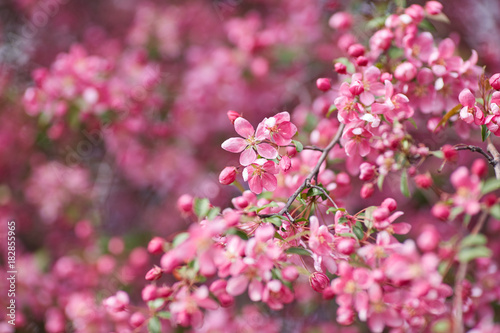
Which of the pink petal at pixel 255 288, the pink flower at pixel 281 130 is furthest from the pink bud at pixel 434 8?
the pink petal at pixel 255 288

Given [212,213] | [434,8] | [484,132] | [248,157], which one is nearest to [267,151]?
[248,157]

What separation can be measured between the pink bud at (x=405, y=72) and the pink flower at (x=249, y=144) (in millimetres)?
420

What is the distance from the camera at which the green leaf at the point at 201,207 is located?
0.91 m

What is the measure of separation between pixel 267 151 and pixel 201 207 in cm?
20

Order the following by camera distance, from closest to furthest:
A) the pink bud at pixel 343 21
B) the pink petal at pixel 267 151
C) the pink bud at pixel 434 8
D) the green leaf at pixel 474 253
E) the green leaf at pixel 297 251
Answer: the green leaf at pixel 474 253, the green leaf at pixel 297 251, the pink petal at pixel 267 151, the pink bud at pixel 434 8, the pink bud at pixel 343 21

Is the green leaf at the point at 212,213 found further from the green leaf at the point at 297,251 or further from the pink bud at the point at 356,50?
the pink bud at the point at 356,50

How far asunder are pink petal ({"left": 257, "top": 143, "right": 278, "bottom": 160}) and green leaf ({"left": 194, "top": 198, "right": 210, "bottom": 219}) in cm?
17

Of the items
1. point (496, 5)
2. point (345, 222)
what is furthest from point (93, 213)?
point (496, 5)

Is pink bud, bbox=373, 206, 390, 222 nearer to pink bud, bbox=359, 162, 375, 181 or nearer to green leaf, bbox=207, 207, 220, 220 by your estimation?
pink bud, bbox=359, 162, 375, 181

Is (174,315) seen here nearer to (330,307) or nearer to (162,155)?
(330,307)

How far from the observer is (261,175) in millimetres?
1005

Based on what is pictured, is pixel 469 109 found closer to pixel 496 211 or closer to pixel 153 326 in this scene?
pixel 496 211

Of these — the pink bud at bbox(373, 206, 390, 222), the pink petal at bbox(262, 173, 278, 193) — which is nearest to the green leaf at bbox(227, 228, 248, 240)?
the pink petal at bbox(262, 173, 278, 193)

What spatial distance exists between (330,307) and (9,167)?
6.71ft
